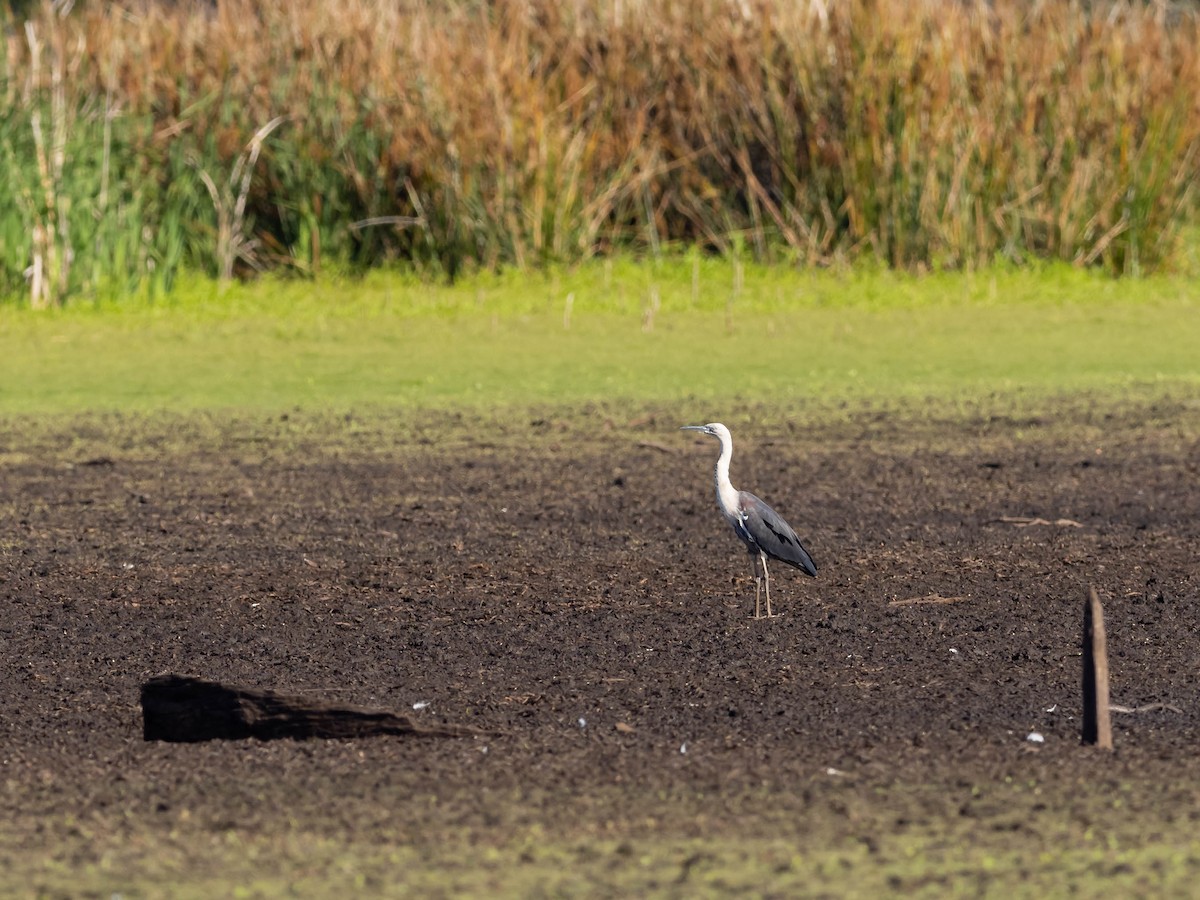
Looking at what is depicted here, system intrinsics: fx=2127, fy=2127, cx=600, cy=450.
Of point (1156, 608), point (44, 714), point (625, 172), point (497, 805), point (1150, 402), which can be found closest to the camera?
point (497, 805)

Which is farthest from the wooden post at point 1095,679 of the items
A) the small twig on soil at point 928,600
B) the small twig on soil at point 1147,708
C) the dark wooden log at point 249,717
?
the small twig on soil at point 928,600

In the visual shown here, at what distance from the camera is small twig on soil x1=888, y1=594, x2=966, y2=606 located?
5.86m

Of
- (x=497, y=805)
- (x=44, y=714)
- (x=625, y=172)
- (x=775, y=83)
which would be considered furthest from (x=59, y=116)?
(x=497, y=805)

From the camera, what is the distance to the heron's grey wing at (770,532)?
558 centimetres

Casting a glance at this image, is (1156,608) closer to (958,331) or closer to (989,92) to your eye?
(958,331)

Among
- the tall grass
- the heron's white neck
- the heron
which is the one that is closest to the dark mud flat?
the heron

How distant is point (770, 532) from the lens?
5590 mm

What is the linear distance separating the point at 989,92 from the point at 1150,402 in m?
4.08

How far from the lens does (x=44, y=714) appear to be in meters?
4.79

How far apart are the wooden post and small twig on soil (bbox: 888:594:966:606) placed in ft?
4.90

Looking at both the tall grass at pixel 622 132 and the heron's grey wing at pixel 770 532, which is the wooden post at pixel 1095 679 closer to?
the heron's grey wing at pixel 770 532

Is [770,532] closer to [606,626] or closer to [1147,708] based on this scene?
[606,626]

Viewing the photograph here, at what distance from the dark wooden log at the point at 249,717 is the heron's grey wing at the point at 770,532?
1370 mm

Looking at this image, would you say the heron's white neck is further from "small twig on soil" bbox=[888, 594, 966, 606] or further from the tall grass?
the tall grass
